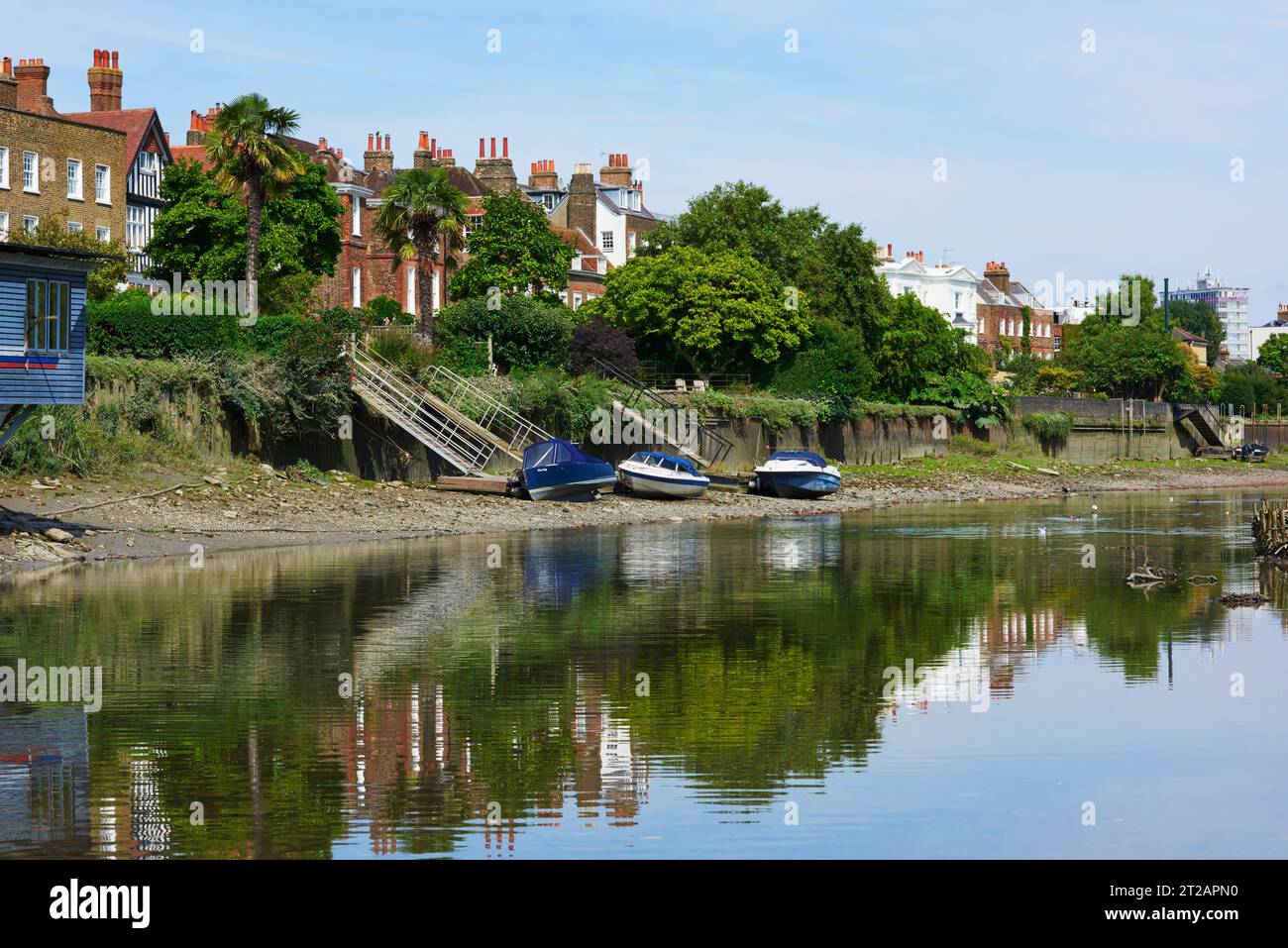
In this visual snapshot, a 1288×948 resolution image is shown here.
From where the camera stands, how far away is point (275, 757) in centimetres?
1595

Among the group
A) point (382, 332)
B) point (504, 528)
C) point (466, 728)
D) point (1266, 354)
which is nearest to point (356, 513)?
point (504, 528)

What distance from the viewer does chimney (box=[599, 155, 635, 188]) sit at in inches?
4614

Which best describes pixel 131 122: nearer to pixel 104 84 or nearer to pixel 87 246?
pixel 104 84

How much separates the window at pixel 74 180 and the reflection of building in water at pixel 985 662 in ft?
186

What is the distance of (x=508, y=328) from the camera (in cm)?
6419

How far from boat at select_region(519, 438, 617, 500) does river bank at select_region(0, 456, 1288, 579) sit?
0.59 meters

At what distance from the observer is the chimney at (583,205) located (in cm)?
11350

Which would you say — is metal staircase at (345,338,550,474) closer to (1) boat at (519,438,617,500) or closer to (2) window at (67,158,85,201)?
(1) boat at (519,438,617,500)

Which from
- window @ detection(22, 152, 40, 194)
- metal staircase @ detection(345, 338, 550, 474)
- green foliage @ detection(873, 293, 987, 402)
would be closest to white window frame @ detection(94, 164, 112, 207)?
window @ detection(22, 152, 40, 194)

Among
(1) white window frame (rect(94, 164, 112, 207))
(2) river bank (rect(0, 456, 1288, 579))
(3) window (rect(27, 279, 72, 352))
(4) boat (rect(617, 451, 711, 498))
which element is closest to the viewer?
(3) window (rect(27, 279, 72, 352))

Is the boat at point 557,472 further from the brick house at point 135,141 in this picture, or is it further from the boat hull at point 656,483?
the brick house at point 135,141

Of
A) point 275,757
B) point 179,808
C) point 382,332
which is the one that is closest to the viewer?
point 179,808

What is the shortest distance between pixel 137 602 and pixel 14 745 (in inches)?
461

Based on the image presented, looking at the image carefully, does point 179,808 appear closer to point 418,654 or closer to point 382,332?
point 418,654
